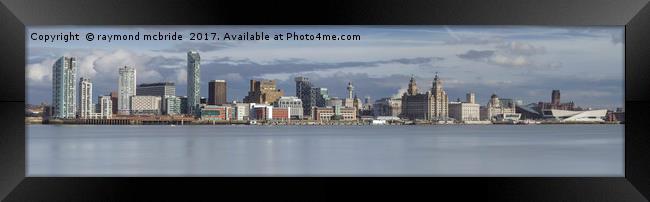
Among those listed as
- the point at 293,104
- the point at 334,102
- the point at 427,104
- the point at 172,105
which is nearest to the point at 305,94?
the point at 293,104

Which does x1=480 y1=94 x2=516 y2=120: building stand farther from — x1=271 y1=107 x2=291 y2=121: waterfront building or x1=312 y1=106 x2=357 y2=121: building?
x1=271 y1=107 x2=291 y2=121: waterfront building

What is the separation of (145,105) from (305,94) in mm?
15482

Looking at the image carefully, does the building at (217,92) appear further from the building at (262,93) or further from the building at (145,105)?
the building at (145,105)

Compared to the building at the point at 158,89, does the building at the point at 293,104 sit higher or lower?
lower

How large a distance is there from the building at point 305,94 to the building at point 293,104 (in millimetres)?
394

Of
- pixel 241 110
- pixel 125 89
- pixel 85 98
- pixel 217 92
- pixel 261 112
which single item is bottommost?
pixel 261 112

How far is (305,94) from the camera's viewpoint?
72312mm

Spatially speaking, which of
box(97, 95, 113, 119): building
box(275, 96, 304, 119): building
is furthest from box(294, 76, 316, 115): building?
box(97, 95, 113, 119): building

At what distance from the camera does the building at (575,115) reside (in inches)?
2987

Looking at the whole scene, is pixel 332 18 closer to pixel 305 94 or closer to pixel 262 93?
pixel 305 94

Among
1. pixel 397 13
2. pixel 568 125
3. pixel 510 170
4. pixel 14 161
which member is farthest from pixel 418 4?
pixel 568 125

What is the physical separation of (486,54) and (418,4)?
73940 mm

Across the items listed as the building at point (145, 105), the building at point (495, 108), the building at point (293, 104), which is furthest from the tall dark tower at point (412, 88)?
the building at point (145, 105)

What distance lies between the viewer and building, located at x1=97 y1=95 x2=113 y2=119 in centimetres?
7569
